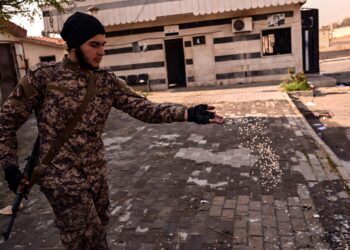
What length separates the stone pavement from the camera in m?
3.87

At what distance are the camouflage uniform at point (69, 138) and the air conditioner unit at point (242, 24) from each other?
14.2m

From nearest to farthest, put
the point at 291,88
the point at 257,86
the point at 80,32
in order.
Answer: the point at 80,32 → the point at 291,88 → the point at 257,86

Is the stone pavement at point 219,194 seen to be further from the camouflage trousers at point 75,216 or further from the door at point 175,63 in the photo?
the door at point 175,63

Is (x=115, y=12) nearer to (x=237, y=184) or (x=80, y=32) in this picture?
(x=237, y=184)

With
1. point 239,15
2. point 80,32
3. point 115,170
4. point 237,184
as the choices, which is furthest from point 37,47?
point 80,32

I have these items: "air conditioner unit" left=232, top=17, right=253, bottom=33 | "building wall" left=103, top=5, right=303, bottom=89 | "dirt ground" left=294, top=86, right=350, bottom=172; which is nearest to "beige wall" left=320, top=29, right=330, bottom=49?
"building wall" left=103, top=5, right=303, bottom=89

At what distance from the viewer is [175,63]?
1902 cm

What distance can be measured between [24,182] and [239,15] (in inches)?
586

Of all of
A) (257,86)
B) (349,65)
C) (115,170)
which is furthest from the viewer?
(349,65)

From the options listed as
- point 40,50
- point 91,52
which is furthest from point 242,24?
point 91,52

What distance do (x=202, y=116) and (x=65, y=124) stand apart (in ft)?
3.30

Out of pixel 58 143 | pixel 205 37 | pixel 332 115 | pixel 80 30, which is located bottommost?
pixel 332 115

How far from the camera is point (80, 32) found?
2652 millimetres

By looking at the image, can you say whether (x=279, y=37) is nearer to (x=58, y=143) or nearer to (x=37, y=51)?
(x=37, y=51)
